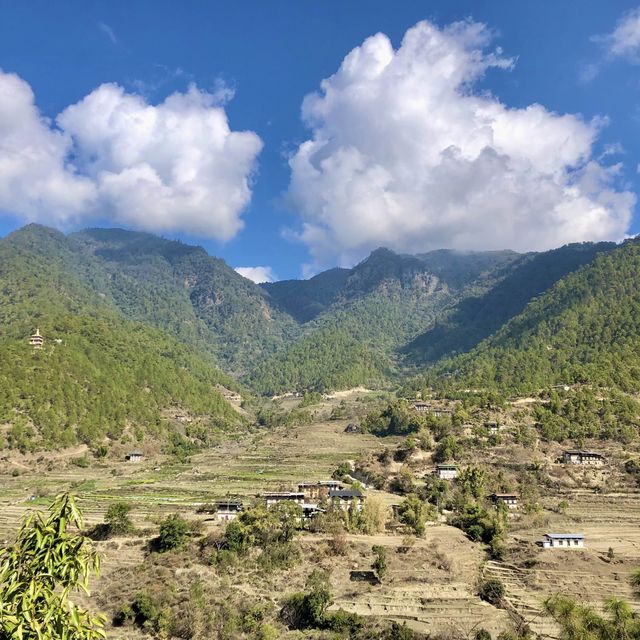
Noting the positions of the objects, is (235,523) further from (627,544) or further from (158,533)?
(627,544)

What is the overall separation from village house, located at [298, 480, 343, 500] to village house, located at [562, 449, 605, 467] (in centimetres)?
3759

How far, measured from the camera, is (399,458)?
9244cm

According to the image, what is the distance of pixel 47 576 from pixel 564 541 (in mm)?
58876

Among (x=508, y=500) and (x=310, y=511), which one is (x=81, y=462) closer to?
(x=310, y=511)

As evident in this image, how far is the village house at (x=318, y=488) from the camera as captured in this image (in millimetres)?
71312

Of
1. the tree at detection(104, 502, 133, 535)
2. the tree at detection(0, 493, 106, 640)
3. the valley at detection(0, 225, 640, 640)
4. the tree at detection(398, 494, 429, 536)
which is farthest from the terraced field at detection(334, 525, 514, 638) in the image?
the tree at detection(0, 493, 106, 640)

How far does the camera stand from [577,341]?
494 feet

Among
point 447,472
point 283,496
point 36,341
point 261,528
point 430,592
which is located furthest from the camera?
point 36,341

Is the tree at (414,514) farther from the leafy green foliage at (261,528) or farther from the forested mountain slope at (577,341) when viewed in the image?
the forested mountain slope at (577,341)

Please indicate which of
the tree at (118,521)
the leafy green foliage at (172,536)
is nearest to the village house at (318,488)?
the leafy green foliage at (172,536)

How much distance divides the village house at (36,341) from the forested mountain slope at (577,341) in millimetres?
104195

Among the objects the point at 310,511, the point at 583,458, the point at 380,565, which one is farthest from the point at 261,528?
the point at 583,458

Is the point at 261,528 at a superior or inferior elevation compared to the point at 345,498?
superior

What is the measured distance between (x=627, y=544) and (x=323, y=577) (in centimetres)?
3394
